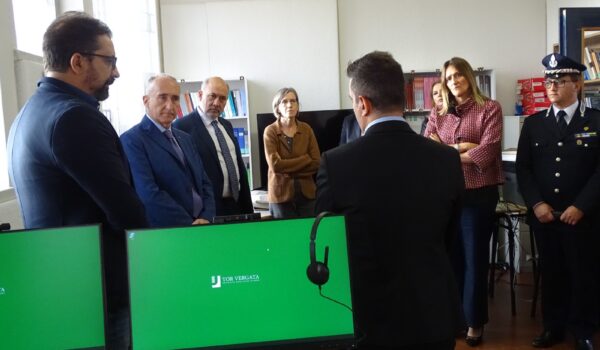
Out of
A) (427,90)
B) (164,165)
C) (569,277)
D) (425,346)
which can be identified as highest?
(427,90)

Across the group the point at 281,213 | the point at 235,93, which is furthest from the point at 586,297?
the point at 235,93

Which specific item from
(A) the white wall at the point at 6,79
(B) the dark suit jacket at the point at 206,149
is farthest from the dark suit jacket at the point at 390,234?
(B) the dark suit jacket at the point at 206,149

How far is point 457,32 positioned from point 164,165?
14.3 feet

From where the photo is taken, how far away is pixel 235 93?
5625 millimetres

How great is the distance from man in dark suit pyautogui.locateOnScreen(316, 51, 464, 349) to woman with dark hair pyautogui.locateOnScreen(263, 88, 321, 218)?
7.74 feet

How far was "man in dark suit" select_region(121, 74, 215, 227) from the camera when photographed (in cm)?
233

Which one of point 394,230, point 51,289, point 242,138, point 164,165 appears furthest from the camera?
point 242,138

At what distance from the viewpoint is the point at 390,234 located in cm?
134

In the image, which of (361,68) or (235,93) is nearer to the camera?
(361,68)

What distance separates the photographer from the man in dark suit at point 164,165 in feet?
7.63

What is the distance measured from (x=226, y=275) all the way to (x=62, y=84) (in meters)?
0.85

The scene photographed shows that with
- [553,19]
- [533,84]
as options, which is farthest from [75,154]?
[553,19]

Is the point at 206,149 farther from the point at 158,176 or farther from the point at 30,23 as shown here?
the point at 30,23

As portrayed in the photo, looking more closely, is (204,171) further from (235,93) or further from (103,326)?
(235,93)
